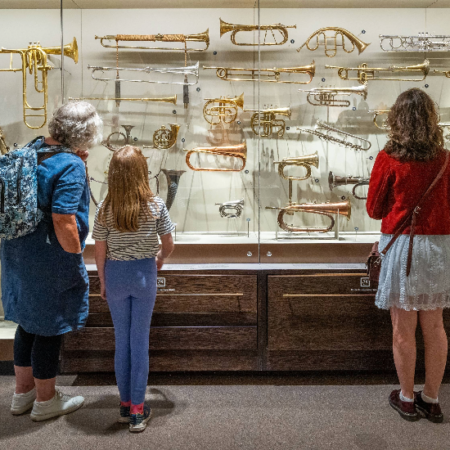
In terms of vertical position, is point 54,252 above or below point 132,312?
above

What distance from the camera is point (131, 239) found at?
2449 millimetres

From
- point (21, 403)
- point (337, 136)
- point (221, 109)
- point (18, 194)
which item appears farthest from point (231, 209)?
point (21, 403)

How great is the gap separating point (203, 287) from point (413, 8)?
2.86 m

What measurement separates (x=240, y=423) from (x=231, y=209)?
1.74 m

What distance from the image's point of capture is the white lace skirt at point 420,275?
2537mm


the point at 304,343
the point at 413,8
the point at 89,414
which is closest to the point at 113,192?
the point at 89,414

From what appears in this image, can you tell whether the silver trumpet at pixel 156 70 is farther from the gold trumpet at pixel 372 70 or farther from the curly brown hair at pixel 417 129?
the curly brown hair at pixel 417 129

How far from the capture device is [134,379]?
2533 millimetres

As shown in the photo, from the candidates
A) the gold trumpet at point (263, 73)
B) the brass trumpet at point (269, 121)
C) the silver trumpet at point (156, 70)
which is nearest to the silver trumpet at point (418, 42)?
the gold trumpet at point (263, 73)

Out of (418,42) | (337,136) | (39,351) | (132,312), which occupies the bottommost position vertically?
A: (39,351)

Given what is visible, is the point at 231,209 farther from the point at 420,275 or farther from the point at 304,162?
the point at 420,275

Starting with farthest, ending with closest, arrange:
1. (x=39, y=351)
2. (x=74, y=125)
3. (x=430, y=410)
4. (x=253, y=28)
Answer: (x=253, y=28)
(x=430, y=410)
(x=39, y=351)
(x=74, y=125)

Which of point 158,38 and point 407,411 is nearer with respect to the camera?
point 407,411

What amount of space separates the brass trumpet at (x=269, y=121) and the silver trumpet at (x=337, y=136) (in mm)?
175
